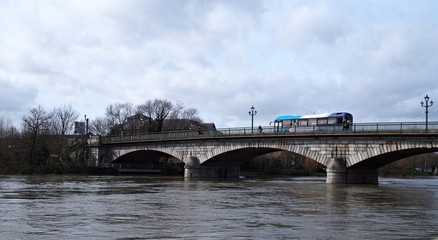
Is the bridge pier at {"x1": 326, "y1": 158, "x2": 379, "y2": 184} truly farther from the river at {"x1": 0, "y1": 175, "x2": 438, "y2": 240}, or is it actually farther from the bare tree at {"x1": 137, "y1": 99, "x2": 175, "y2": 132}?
the bare tree at {"x1": 137, "y1": 99, "x2": 175, "y2": 132}

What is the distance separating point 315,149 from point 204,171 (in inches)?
776

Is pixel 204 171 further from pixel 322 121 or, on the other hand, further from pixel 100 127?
pixel 100 127

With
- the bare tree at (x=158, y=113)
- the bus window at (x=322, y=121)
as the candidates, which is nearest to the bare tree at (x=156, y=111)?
the bare tree at (x=158, y=113)

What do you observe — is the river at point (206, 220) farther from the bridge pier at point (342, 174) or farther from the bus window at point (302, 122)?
the bus window at point (302, 122)

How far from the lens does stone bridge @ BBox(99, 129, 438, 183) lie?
169ft

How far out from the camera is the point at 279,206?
88.7 ft

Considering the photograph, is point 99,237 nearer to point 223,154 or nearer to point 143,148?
point 223,154

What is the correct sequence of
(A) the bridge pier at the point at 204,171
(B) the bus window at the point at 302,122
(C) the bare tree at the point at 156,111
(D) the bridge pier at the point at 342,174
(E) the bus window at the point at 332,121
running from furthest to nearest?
1. (C) the bare tree at the point at 156,111
2. (A) the bridge pier at the point at 204,171
3. (B) the bus window at the point at 302,122
4. (E) the bus window at the point at 332,121
5. (D) the bridge pier at the point at 342,174

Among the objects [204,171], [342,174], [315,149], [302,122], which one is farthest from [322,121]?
[204,171]

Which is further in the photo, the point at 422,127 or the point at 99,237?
the point at 422,127

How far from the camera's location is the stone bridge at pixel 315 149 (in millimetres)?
51562

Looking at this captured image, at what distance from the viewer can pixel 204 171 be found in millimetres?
72250

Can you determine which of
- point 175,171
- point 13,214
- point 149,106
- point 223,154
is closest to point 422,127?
point 223,154

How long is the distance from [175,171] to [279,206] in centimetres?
6863
